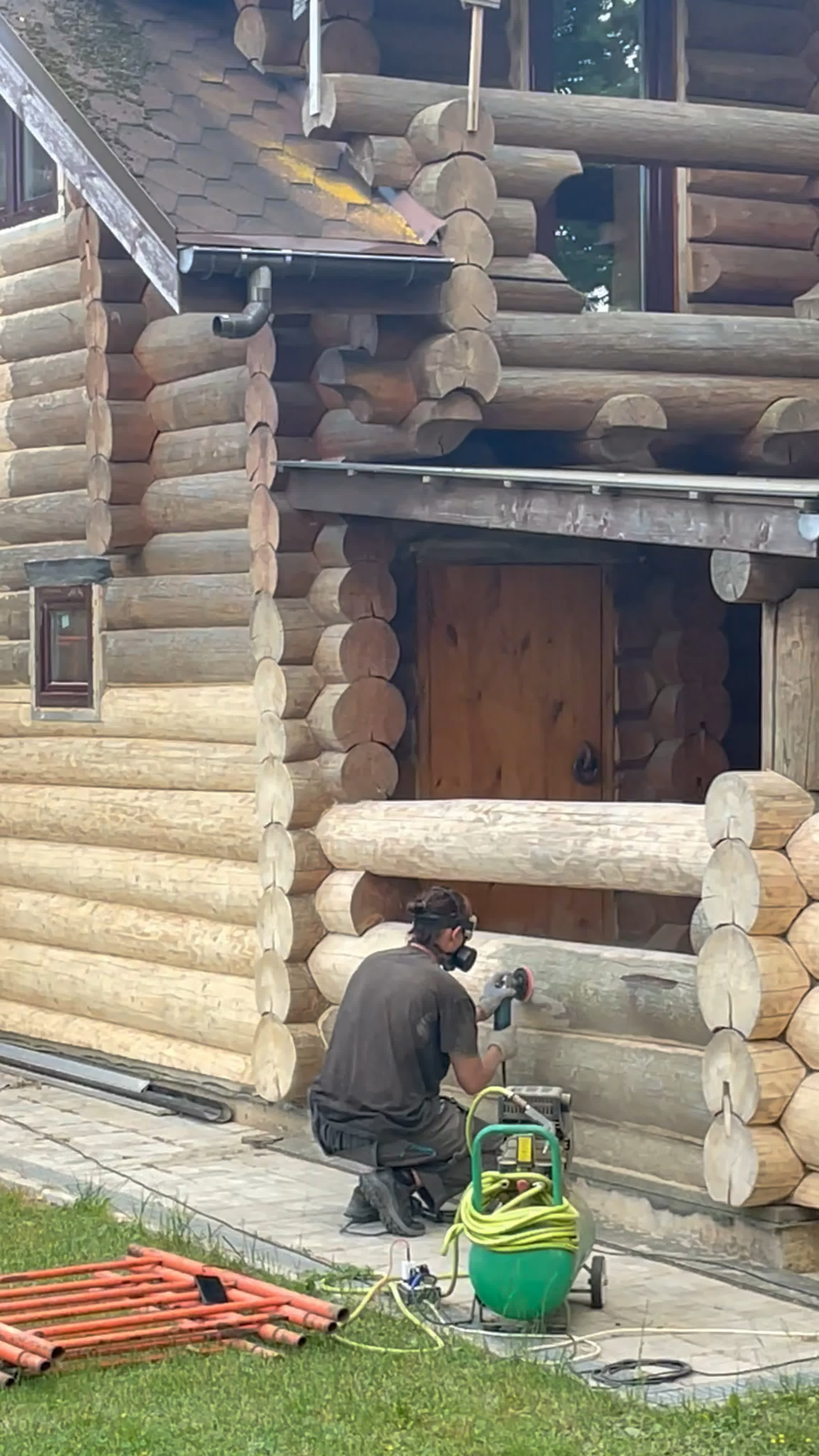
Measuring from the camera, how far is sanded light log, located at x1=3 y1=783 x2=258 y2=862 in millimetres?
12039

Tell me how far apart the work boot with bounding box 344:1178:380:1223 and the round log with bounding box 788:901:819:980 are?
2.11m

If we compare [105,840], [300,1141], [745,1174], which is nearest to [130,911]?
[105,840]

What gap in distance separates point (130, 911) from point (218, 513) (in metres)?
2.49

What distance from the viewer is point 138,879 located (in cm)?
1292

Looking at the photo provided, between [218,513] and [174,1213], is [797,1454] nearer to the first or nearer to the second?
[174,1213]

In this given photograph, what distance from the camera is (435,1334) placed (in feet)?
24.6

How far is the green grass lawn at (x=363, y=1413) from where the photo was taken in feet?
20.8

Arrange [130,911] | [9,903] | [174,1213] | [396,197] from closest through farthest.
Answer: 1. [174,1213]
2. [396,197]
3. [130,911]
4. [9,903]

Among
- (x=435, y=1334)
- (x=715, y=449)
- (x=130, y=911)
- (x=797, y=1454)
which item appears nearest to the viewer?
(x=797, y=1454)

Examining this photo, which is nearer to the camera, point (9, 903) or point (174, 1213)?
point (174, 1213)

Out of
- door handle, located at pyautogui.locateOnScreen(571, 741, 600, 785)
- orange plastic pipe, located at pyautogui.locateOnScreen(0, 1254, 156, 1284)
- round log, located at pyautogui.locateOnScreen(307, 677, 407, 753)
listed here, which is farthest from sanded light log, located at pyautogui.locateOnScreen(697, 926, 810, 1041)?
door handle, located at pyautogui.locateOnScreen(571, 741, 600, 785)

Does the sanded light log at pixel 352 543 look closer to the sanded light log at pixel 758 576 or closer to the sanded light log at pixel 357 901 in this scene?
the sanded light log at pixel 357 901

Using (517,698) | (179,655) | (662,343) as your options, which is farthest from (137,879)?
(662,343)

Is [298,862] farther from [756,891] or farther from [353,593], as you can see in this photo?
[756,891]
